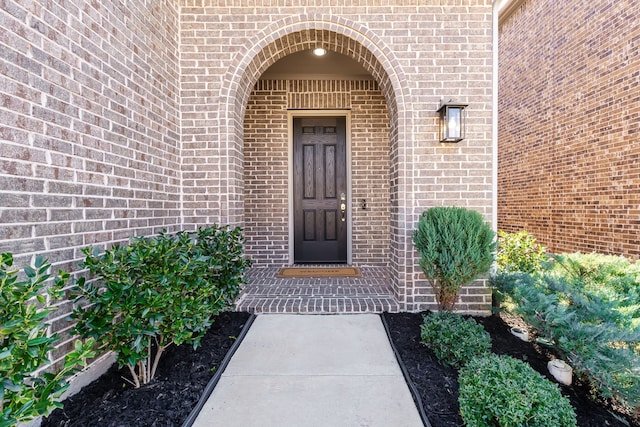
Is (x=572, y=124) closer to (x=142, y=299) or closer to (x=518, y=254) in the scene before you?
(x=518, y=254)

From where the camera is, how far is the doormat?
416 centimetres

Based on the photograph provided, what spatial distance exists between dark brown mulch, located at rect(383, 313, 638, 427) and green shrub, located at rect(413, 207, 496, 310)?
48cm

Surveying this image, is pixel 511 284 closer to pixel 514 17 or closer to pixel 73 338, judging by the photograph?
pixel 73 338

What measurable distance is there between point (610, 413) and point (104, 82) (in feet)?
12.2

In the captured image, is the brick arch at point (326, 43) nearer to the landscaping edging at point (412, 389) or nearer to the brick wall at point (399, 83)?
the brick wall at point (399, 83)

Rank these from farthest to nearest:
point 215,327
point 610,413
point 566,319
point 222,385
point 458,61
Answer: point 458,61 < point 215,327 < point 222,385 < point 566,319 < point 610,413

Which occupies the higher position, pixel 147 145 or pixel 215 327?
pixel 147 145

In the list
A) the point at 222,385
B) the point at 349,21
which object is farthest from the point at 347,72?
the point at 222,385

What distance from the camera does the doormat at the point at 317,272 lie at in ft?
13.6

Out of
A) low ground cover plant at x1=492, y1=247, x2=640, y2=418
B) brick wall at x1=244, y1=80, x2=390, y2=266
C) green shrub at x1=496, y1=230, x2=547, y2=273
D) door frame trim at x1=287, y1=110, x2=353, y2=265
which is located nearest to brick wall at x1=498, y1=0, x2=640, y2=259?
green shrub at x1=496, y1=230, x2=547, y2=273

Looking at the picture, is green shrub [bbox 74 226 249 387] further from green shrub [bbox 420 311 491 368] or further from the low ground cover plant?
the low ground cover plant

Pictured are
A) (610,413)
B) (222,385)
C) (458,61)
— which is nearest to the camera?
(610,413)

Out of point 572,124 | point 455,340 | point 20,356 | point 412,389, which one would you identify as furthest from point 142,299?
point 572,124

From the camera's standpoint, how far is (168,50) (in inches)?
115
